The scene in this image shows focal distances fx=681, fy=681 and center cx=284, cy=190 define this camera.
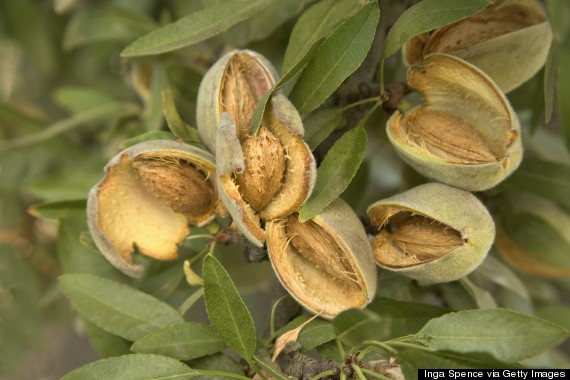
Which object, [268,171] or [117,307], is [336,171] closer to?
[268,171]

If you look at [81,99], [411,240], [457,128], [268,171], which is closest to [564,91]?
[457,128]

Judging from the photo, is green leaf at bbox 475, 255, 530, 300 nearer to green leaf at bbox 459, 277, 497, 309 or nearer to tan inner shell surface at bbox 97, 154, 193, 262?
green leaf at bbox 459, 277, 497, 309

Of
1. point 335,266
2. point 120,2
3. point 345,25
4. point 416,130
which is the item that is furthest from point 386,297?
point 120,2

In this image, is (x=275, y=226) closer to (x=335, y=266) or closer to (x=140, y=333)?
(x=335, y=266)

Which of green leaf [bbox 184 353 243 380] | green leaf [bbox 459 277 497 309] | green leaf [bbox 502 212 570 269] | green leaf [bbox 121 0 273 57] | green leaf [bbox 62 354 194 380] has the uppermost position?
green leaf [bbox 121 0 273 57]

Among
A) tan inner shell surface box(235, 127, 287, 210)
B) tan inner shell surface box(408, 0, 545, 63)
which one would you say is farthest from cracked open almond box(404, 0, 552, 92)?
tan inner shell surface box(235, 127, 287, 210)
